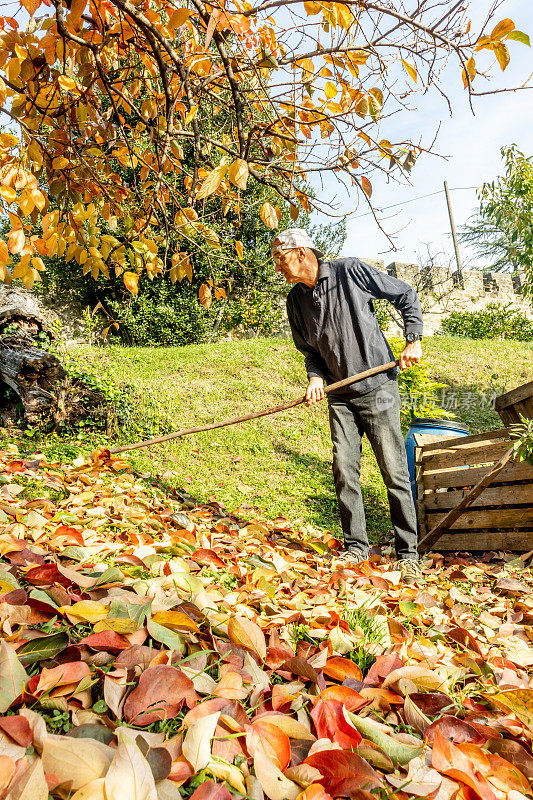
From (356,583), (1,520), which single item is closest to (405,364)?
(356,583)

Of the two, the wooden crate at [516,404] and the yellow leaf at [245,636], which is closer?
the yellow leaf at [245,636]

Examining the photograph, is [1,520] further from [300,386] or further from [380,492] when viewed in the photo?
[300,386]

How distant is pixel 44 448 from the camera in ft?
13.6

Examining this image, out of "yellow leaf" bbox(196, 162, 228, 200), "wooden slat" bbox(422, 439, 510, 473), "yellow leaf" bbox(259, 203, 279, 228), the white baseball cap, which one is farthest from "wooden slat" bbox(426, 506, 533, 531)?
"yellow leaf" bbox(196, 162, 228, 200)

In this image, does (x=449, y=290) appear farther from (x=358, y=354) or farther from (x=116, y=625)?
(x=116, y=625)

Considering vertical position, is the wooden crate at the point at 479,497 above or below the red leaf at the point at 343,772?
below

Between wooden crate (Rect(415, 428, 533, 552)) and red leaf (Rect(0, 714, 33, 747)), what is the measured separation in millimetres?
2916

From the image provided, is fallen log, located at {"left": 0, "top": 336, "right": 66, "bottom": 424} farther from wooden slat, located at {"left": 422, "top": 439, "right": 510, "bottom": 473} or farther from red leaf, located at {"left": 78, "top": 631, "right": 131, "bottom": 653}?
red leaf, located at {"left": 78, "top": 631, "right": 131, "bottom": 653}

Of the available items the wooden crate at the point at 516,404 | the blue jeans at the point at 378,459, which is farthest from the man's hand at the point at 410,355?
the wooden crate at the point at 516,404

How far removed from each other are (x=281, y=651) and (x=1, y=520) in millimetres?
1306

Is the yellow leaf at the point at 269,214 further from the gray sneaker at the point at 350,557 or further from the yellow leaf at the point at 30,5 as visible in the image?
the gray sneaker at the point at 350,557

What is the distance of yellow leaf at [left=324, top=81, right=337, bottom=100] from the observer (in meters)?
2.03

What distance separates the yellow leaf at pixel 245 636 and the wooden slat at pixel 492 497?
7.55 feet

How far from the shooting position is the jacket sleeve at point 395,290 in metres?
3.05
